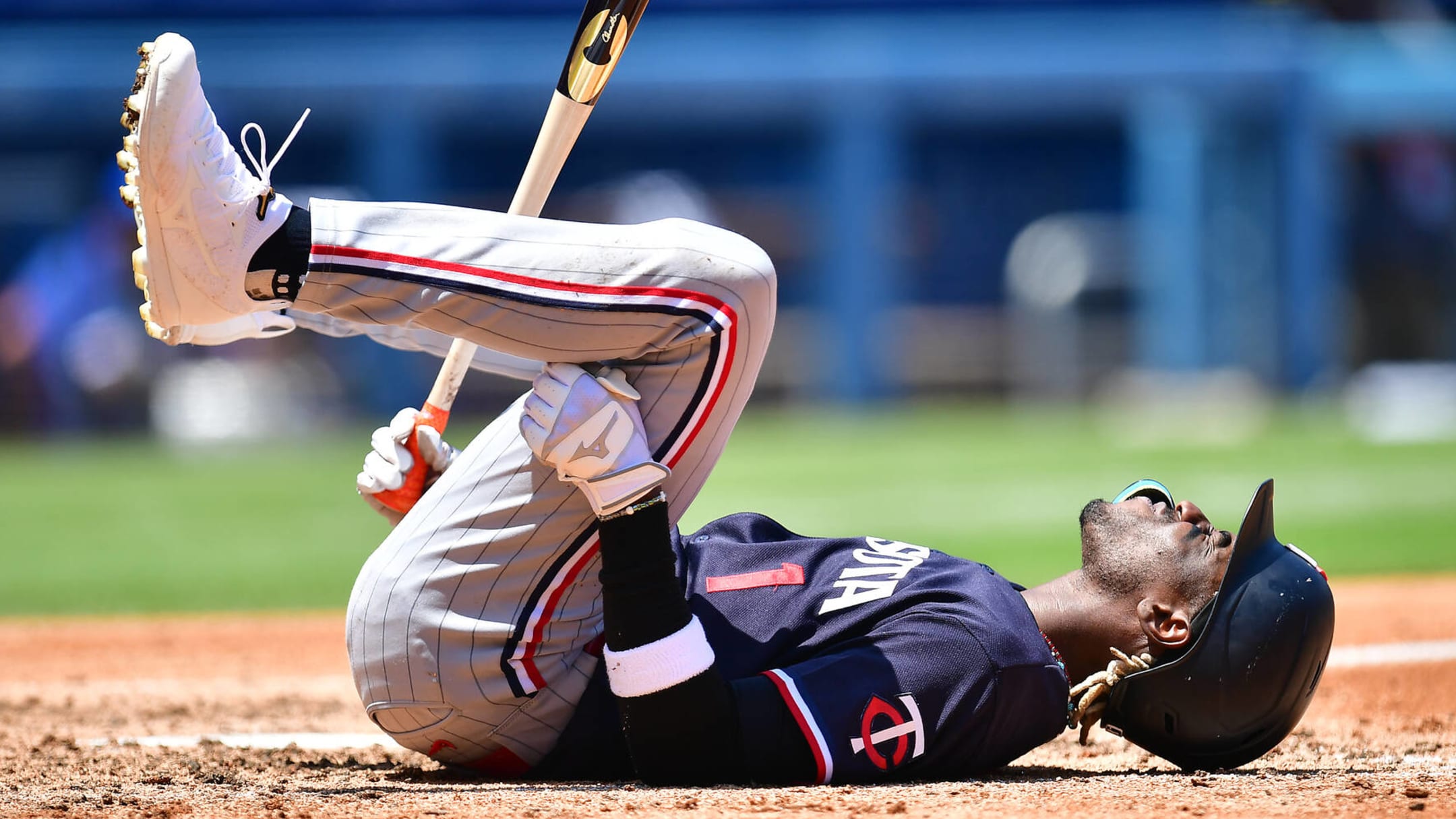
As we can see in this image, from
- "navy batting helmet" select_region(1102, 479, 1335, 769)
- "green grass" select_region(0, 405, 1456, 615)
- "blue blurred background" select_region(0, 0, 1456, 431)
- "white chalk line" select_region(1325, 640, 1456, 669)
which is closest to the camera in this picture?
"navy batting helmet" select_region(1102, 479, 1335, 769)

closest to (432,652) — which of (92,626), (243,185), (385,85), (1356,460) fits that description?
(243,185)

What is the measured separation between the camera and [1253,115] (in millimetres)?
20172

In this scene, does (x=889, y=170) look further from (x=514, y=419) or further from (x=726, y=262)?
(x=726, y=262)

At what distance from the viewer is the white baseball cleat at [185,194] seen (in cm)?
225

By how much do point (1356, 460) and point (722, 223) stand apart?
1013 cm

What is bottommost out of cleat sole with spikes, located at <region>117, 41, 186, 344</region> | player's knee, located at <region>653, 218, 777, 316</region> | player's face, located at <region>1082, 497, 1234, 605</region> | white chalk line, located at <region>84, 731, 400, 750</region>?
white chalk line, located at <region>84, 731, 400, 750</region>

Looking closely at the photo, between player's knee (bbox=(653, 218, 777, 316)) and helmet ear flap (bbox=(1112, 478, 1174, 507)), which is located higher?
player's knee (bbox=(653, 218, 777, 316))

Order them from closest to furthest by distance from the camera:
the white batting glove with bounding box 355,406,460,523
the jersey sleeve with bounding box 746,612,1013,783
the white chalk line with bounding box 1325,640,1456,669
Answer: the jersey sleeve with bounding box 746,612,1013,783, the white batting glove with bounding box 355,406,460,523, the white chalk line with bounding box 1325,640,1456,669

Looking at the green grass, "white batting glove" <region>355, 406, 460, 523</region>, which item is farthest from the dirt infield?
the green grass

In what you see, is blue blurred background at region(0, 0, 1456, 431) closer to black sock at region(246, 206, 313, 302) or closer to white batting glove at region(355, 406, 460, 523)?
Answer: white batting glove at region(355, 406, 460, 523)

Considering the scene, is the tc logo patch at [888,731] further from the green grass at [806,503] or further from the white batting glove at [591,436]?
the green grass at [806,503]

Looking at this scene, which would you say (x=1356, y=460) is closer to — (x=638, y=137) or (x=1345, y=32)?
(x=638, y=137)

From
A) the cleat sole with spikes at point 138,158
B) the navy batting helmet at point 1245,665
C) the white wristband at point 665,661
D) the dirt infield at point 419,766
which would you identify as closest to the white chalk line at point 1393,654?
the dirt infield at point 419,766

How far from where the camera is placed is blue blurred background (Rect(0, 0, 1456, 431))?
18.0 meters
